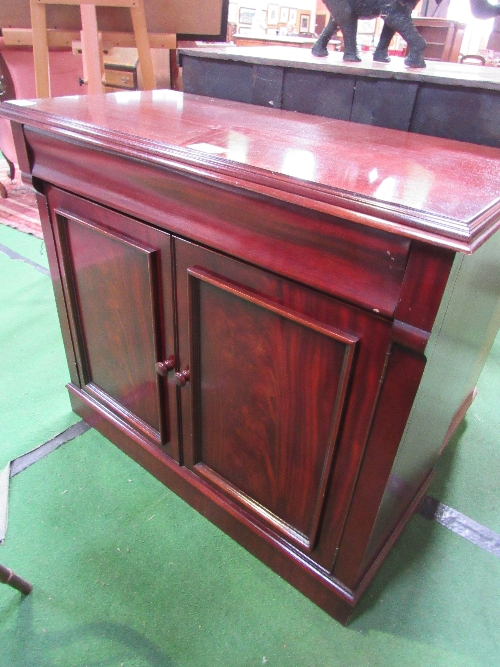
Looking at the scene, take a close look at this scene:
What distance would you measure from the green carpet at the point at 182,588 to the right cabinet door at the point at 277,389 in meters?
0.16

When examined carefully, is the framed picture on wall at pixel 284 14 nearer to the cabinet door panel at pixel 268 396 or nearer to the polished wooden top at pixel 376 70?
the polished wooden top at pixel 376 70

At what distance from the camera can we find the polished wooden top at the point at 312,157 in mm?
509

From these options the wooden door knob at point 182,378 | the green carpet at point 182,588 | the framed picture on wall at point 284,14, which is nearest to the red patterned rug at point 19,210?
the green carpet at point 182,588

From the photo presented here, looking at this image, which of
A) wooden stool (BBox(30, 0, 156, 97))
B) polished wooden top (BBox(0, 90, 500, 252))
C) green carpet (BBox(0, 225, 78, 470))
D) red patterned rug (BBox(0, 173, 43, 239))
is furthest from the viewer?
red patterned rug (BBox(0, 173, 43, 239))

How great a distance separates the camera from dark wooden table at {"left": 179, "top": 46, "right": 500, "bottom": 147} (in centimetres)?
88

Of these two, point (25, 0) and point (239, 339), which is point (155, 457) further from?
point (25, 0)

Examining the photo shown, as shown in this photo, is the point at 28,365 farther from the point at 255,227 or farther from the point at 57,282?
the point at 255,227

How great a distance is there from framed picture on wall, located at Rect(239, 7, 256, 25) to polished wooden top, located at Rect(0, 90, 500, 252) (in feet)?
15.9

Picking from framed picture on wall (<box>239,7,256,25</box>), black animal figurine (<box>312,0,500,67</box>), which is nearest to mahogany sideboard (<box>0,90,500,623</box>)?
black animal figurine (<box>312,0,500,67</box>)

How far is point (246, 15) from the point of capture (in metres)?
5.03

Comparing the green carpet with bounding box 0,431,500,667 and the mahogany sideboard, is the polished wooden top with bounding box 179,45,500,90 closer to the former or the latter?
the mahogany sideboard

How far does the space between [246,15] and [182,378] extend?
5.43m

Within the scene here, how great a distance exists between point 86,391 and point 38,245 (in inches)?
55.0

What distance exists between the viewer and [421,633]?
0.90 meters
